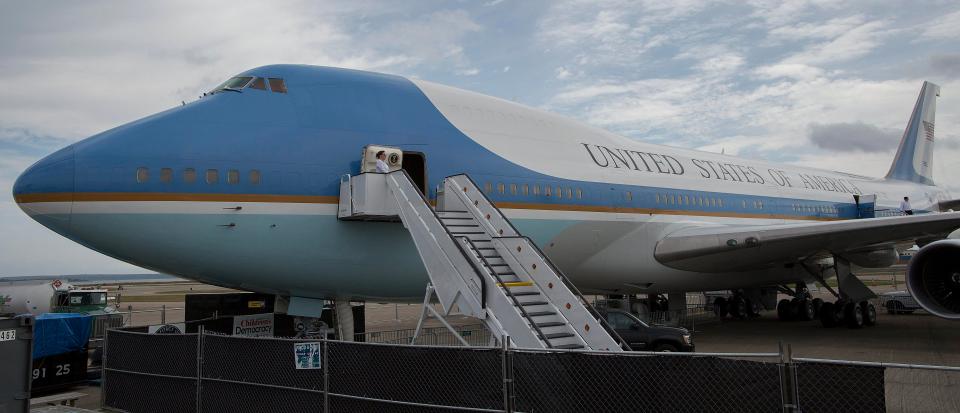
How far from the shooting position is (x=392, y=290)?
1122cm

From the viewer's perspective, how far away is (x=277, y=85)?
1077 cm

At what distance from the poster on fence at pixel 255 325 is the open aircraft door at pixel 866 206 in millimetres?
20724

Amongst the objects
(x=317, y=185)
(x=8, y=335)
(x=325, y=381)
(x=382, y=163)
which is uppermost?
(x=382, y=163)

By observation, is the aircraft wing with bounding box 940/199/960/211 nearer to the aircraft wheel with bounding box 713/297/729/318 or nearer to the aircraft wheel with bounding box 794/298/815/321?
the aircraft wheel with bounding box 794/298/815/321

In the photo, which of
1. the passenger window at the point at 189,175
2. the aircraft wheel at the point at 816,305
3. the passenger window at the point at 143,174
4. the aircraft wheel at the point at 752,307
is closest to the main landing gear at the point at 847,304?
the aircraft wheel at the point at 816,305

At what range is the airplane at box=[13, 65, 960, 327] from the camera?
9055mm

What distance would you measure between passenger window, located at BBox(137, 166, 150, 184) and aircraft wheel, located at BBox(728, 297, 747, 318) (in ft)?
70.2

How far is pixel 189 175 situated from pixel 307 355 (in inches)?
135

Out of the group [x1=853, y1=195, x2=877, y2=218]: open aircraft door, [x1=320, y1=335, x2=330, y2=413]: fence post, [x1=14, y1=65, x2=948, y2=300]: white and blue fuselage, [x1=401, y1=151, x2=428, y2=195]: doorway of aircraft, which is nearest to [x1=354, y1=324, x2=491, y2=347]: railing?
[x1=14, y1=65, x2=948, y2=300]: white and blue fuselage

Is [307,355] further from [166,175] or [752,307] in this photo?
[752,307]

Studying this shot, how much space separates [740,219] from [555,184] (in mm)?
7640

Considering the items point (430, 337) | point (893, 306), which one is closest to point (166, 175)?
point (430, 337)

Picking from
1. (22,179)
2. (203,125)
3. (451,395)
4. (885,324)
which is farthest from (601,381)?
(885,324)

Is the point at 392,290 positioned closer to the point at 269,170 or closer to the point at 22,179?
the point at 269,170
